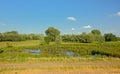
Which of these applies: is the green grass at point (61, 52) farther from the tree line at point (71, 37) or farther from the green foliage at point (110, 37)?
the green foliage at point (110, 37)

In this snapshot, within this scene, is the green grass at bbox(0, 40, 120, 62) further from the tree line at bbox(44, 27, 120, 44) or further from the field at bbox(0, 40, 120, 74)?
the tree line at bbox(44, 27, 120, 44)

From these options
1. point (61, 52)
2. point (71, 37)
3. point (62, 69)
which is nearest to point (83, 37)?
point (71, 37)

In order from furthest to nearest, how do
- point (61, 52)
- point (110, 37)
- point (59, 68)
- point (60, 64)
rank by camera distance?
point (110, 37) < point (61, 52) < point (60, 64) < point (59, 68)

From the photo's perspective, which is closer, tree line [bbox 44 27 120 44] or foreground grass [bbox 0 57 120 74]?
foreground grass [bbox 0 57 120 74]

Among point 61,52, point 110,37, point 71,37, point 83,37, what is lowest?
point 61,52

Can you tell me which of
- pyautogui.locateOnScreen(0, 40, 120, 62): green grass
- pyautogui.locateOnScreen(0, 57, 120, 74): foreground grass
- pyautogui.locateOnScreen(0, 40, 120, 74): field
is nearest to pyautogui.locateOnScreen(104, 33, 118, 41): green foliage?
pyautogui.locateOnScreen(0, 40, 120, 62): green grass

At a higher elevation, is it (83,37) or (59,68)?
(83,37)

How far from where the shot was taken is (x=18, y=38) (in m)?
97.6

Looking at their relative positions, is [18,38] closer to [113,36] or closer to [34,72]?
[113,36]

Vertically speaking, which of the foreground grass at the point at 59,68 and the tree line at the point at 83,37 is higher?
the tree line at the point at 83,37

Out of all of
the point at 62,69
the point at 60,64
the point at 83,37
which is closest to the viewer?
the point at 62,69

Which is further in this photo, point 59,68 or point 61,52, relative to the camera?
point 61,52

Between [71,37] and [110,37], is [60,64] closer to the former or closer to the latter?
[71,37]

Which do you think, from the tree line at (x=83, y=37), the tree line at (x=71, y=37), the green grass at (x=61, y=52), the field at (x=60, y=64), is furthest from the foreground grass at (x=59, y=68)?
the tree line at (x=83, y=37)
